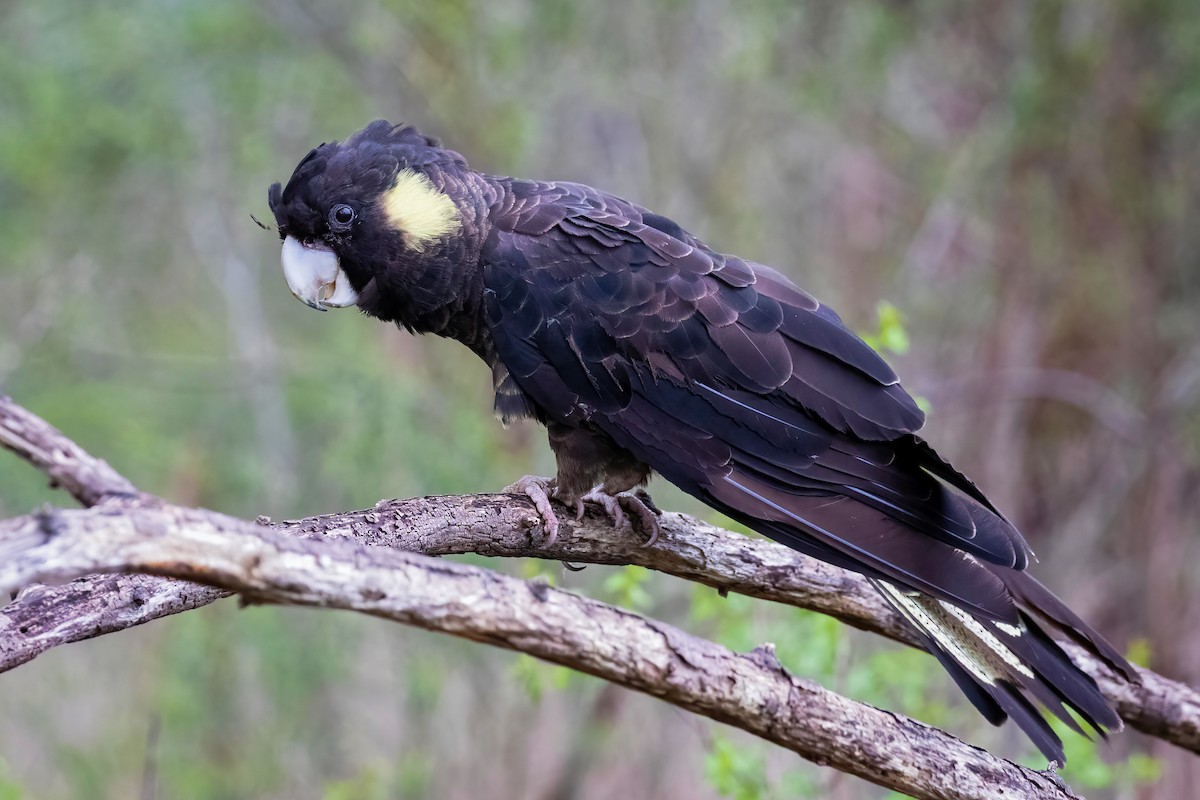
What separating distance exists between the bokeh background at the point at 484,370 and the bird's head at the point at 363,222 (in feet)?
8.74

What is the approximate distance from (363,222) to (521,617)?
74.6 inches

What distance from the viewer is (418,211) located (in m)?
3.42

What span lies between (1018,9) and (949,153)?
0.99 meters

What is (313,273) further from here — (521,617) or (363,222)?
(521,617)

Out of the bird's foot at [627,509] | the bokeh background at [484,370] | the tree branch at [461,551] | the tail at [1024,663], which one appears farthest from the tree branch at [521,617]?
the bokeh background at [484,370]

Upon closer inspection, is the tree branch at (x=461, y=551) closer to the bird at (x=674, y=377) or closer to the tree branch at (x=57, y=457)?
the tree branch at (x=57, y=457)

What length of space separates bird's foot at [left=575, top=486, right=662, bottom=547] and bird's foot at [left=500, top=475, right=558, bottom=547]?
12 cm

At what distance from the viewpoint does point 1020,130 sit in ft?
21.1

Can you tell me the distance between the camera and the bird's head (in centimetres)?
340

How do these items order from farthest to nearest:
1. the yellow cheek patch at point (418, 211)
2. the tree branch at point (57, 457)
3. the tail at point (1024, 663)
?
the yellow cheek patch at point (418, 211) → the tail at point (1024, 663) → the tree branch at point (57, 457)

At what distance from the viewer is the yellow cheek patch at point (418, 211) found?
11.1 feet

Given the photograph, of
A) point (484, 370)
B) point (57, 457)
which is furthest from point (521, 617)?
point (484, 370)

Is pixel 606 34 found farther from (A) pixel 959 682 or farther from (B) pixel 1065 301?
(A) pixel 959 682

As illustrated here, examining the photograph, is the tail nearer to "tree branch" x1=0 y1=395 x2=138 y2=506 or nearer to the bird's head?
the bird's head
